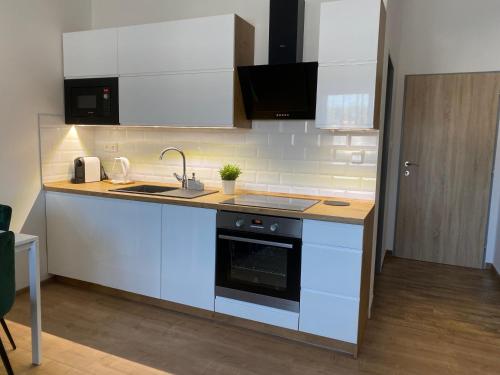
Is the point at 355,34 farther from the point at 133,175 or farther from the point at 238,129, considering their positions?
the point at 133,175

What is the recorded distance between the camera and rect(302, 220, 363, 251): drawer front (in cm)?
229

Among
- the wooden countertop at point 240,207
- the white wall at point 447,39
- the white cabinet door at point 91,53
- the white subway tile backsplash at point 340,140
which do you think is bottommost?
the wooden countertop at point 240,207

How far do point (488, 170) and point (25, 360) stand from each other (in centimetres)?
436

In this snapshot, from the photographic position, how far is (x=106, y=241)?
3.09 meters

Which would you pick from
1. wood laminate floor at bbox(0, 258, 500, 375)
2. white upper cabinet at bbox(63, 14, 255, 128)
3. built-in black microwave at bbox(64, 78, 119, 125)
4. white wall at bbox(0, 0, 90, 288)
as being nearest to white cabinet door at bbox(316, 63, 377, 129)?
white upper cabinet at bbox(63, 14, 255, 128)

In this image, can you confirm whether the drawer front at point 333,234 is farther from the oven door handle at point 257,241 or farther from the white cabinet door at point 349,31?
the white cabinet door at point 349,31

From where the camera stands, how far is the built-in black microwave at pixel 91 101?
3.26 metres

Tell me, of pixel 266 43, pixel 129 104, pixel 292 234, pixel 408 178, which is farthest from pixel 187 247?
pixel 408 178

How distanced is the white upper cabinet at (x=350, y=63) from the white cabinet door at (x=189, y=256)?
42.5 inches

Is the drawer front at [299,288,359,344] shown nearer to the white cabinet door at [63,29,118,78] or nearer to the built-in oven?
the built-in oven

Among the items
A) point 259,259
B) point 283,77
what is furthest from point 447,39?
point 259,259

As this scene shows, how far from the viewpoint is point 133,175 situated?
3.70 meters

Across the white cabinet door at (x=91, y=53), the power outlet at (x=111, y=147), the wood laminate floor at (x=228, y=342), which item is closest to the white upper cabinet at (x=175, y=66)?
the white cabinet door at (x=91, y=53)

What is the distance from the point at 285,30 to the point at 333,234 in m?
1.53
